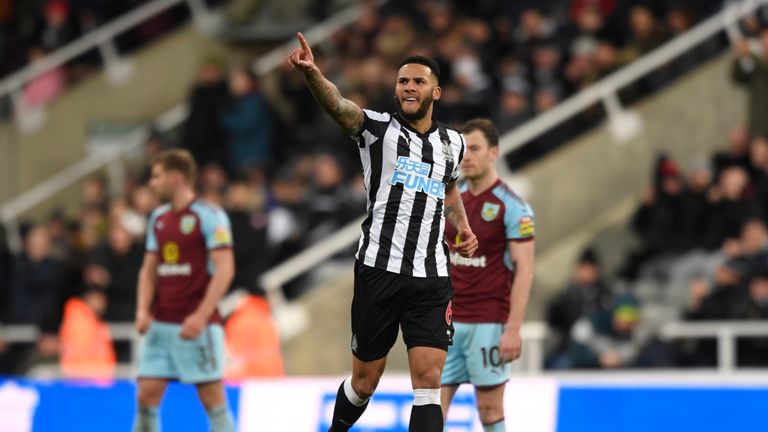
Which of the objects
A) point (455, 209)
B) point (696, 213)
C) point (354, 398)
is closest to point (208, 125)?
point (696, 213)

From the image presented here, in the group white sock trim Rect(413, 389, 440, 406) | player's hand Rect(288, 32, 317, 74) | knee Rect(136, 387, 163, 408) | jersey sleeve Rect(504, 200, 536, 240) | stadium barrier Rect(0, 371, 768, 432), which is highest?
player's hand Rect(288, 32, 317, 74)

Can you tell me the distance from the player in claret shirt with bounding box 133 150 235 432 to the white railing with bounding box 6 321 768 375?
159 inches

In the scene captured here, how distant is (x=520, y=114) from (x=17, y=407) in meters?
5.99

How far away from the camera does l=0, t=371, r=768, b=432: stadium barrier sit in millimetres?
10102

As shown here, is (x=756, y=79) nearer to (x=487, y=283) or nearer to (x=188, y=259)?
(x=487, y=283)

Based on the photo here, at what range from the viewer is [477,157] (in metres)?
9.20

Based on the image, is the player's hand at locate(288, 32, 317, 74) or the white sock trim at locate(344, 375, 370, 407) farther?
the white sock trim at locate(344, 375, 370, 407)

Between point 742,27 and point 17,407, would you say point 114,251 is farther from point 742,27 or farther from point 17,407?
point 742,27

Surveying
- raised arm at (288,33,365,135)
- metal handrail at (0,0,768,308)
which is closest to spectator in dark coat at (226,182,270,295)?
metal handrail at (0,0,768,308)

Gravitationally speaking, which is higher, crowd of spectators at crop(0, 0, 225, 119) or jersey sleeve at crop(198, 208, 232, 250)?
crowd of spectators at crop(0, 0, 225, 119)

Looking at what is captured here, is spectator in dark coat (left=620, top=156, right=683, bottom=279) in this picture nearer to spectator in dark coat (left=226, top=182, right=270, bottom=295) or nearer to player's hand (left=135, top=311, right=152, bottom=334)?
spectator in dark coat (left=226, top=182, right=270, bottom=295)

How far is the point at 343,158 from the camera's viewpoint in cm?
1606

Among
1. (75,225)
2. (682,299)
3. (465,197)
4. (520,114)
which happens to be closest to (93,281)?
(75,225)

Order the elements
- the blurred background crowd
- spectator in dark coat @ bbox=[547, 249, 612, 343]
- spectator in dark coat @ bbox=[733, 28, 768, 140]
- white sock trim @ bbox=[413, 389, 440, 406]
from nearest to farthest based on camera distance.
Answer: white sock trim @ bbox=[413, 389, 440, 406], the blurred background crowd, spectator in dark coat @ bbox=[547, 249, 612, 343], spectator in dark coat @ bbox=[733, 28, 768, 140]
